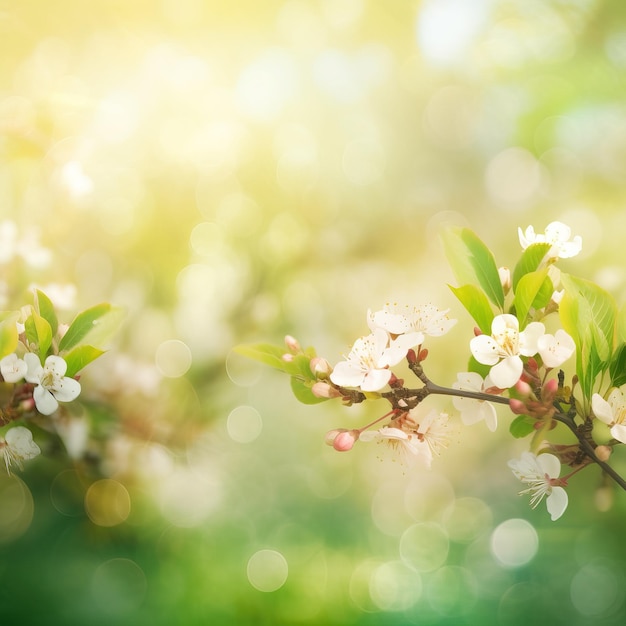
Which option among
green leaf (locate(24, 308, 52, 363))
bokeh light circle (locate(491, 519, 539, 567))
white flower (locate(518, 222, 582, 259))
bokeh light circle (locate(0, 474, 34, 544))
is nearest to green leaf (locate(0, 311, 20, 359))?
green leaf (locate(24, 308, 52, 363))

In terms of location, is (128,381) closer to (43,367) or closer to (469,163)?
(43,367)

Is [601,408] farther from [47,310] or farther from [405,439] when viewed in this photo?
[47,310]

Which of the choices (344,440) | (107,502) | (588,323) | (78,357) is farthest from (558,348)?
(107,502)

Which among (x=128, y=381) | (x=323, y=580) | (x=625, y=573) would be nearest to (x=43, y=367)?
(x=128, y=381)

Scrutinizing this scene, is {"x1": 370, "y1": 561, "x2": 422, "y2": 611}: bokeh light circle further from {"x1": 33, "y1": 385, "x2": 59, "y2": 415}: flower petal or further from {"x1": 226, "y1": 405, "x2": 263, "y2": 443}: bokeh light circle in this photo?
{"x1": 33, "y1": 385, "x2": 59, "y2": 415}: flower petal

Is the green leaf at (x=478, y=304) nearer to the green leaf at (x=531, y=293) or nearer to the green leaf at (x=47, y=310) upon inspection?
the green leaf at (x=531, y=293)

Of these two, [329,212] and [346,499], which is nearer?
[346,499]
